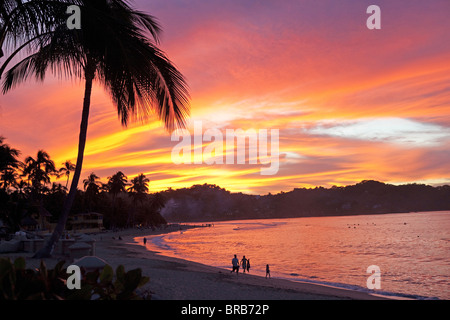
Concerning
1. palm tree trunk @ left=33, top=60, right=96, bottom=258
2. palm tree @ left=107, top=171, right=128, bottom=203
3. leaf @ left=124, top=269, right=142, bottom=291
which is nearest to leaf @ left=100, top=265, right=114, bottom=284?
leaf @ left=124, top=269, right=142, bottom=291

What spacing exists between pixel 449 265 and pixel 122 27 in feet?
147

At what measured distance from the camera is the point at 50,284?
2684mm

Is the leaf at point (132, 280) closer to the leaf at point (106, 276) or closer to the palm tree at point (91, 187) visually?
the leaf at point (106, 276)

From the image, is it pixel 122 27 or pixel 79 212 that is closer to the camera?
pixel 122 27

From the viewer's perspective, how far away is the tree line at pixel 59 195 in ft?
138

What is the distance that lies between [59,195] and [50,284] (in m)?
83.6

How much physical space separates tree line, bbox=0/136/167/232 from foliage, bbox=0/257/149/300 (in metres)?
28.6

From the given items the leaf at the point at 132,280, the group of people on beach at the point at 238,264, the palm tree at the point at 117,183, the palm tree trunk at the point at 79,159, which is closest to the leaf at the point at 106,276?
the leaf at the point at 132,280

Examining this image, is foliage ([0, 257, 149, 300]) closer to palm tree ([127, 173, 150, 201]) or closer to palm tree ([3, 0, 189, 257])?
palm tree ([3, 0, 189, 257])

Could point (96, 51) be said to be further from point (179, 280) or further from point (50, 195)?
point (50, 195)

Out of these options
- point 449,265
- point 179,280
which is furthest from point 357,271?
point 179,280

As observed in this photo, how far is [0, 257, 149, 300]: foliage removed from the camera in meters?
2.40

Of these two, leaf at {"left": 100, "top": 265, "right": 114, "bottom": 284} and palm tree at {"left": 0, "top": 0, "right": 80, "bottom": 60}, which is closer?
leaf at {"left": 100, "top": 265, "right": 114, "bottom": 284}
